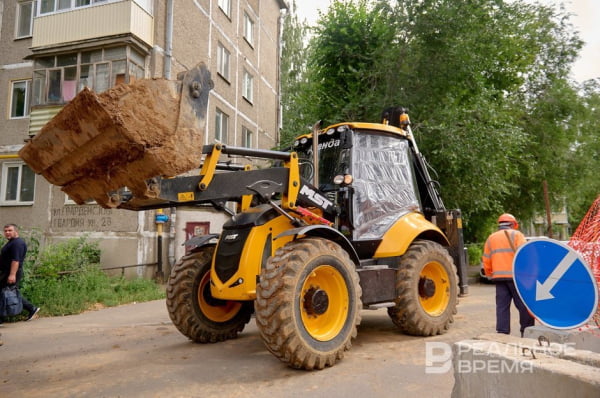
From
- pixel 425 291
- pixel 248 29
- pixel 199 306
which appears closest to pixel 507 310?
pixel 425 291

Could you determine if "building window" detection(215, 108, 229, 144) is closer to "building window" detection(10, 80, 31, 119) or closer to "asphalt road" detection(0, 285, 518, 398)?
"building window" detection(10, 80, 31, 119)

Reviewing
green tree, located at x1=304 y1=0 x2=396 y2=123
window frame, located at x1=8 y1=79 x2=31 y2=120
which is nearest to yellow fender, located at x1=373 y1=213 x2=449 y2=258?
green tree, located at x1=304 y1=0 x2=396 y2=123

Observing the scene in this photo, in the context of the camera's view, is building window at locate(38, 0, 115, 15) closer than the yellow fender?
No

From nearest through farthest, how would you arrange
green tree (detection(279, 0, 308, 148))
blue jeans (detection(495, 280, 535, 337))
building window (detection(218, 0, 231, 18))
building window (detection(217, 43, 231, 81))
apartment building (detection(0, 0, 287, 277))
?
1. blue jeans (detection(495, 280, 535, 337))
2. apartment building (detection(0, 0, 287, 277))
3. building window (detection(217, 43, 231, 81))
4. building window (detection(218, 0, 231, 18))
5. green tree (detection(279, 0, 308, 148))

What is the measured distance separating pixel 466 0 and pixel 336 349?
13859 millimetres

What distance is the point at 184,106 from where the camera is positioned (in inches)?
147

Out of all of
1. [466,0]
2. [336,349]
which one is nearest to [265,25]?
[466,0]

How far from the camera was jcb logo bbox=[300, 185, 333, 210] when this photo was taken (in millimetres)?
5055

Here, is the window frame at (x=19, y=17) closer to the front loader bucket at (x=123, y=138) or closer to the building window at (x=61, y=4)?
the building window at (x=61, y=4)

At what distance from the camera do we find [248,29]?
2098 centimetres

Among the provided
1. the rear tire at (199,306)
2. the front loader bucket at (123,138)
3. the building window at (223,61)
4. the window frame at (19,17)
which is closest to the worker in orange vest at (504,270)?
the rear tire at (199,306)

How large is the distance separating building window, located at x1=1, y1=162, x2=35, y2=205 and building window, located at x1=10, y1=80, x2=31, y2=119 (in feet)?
5.64

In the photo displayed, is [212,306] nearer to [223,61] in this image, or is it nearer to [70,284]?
[70,284]

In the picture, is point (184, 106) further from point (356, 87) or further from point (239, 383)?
point (356, 87)
